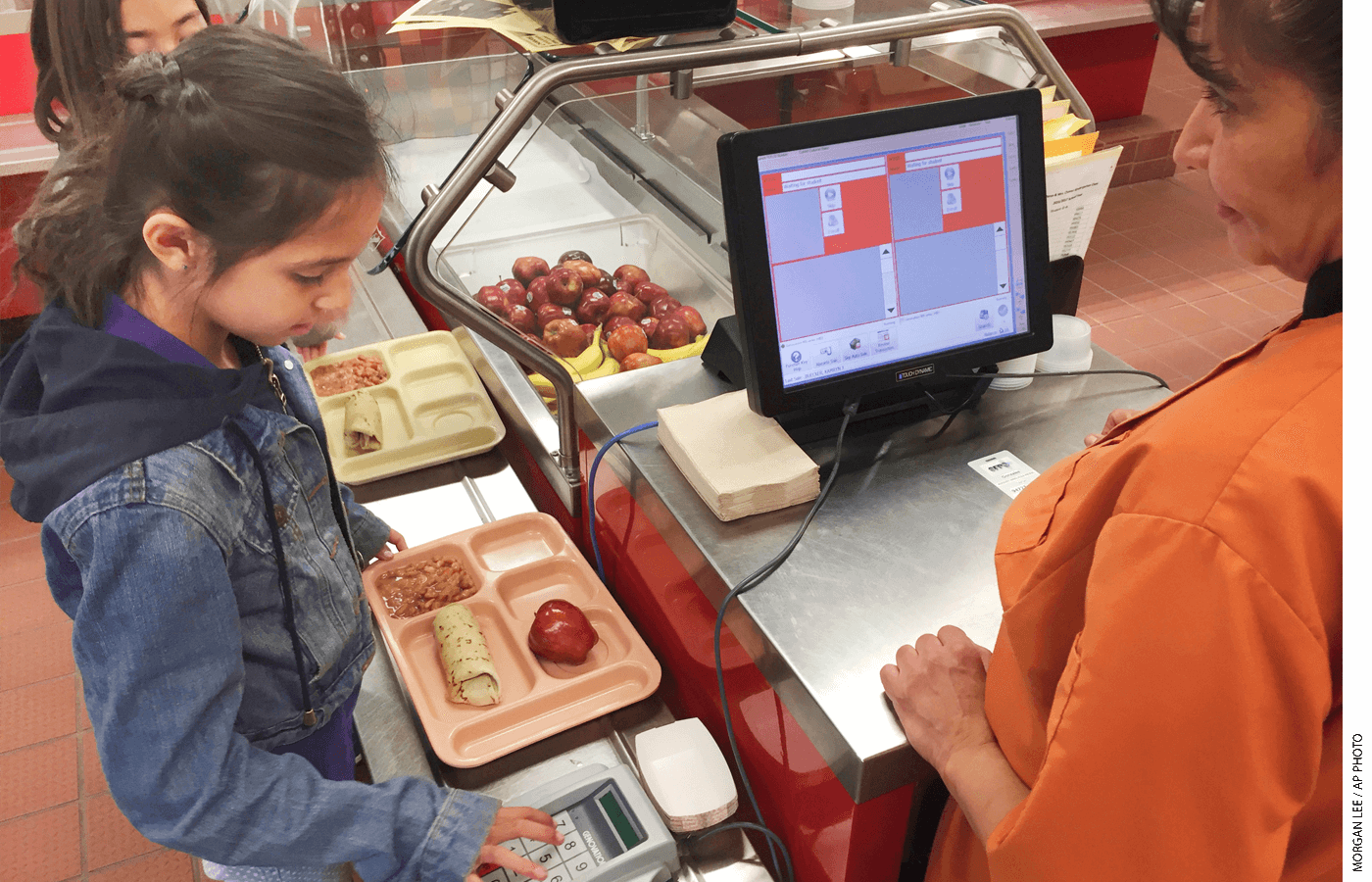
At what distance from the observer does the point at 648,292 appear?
6.72 ft

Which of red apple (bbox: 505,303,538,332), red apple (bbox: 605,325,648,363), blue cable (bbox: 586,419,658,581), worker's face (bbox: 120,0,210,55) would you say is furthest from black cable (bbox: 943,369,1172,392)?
worker's face (bbox: 120,0,210,55)

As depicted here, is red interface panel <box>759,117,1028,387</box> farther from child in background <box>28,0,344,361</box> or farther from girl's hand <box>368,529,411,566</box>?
child in background <box>28,0,344,361</box>

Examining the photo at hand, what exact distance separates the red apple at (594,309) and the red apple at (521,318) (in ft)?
0.38

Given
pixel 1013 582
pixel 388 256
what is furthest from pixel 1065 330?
pixel 388 256

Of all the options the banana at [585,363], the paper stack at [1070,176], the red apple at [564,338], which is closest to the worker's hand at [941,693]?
the paper stack at [1070,176]

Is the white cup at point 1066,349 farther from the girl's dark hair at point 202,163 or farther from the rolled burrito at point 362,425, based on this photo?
the rolled burrito at point 362,425

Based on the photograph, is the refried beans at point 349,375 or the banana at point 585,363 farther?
the refried beans at point 349,375

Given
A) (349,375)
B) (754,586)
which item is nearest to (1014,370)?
(754,586)

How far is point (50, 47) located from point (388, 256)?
95 cm

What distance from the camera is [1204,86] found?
2.12 ft

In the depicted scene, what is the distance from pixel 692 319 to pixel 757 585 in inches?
37.8

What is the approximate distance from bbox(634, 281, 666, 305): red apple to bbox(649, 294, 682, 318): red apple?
0.05ft

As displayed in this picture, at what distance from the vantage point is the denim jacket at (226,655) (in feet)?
2.73

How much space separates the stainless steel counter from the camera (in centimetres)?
99
